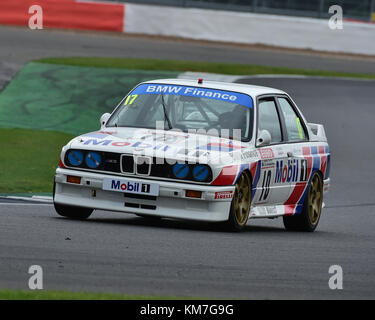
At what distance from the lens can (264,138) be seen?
1067cm

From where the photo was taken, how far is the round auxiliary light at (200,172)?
9836mm

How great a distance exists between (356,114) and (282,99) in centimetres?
1203

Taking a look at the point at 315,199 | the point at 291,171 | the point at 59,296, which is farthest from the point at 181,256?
the point at 315,199

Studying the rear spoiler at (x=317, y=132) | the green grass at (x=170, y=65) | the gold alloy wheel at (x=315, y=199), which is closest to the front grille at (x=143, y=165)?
the gold alloy wheel at (x=315, y=199)

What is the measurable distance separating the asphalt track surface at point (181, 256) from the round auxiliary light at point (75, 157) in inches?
21.6

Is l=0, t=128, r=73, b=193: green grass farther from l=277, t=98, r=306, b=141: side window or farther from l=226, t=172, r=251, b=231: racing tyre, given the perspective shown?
l=226, t=172, r=251, b=231: racing tyre

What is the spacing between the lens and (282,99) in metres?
12.0

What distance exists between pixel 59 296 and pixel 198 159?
11.8 ft

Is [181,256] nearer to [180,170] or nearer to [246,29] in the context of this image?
[180,170]

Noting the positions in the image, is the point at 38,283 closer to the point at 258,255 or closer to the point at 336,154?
the point at 258,255

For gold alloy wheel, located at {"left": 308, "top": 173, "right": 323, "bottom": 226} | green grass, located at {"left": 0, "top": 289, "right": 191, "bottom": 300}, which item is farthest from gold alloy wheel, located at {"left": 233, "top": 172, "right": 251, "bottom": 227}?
green grass, located at {"left": 0, "top": 289, "right": 191, "bottom": 300}

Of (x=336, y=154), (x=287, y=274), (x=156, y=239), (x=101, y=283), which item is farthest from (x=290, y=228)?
(x=336, y=154)

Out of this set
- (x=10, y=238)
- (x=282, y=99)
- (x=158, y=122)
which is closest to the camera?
A: (x=10, y=238)

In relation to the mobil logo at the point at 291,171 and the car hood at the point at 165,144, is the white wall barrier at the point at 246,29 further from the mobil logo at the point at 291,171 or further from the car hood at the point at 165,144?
the car hood at the point at 165,144
